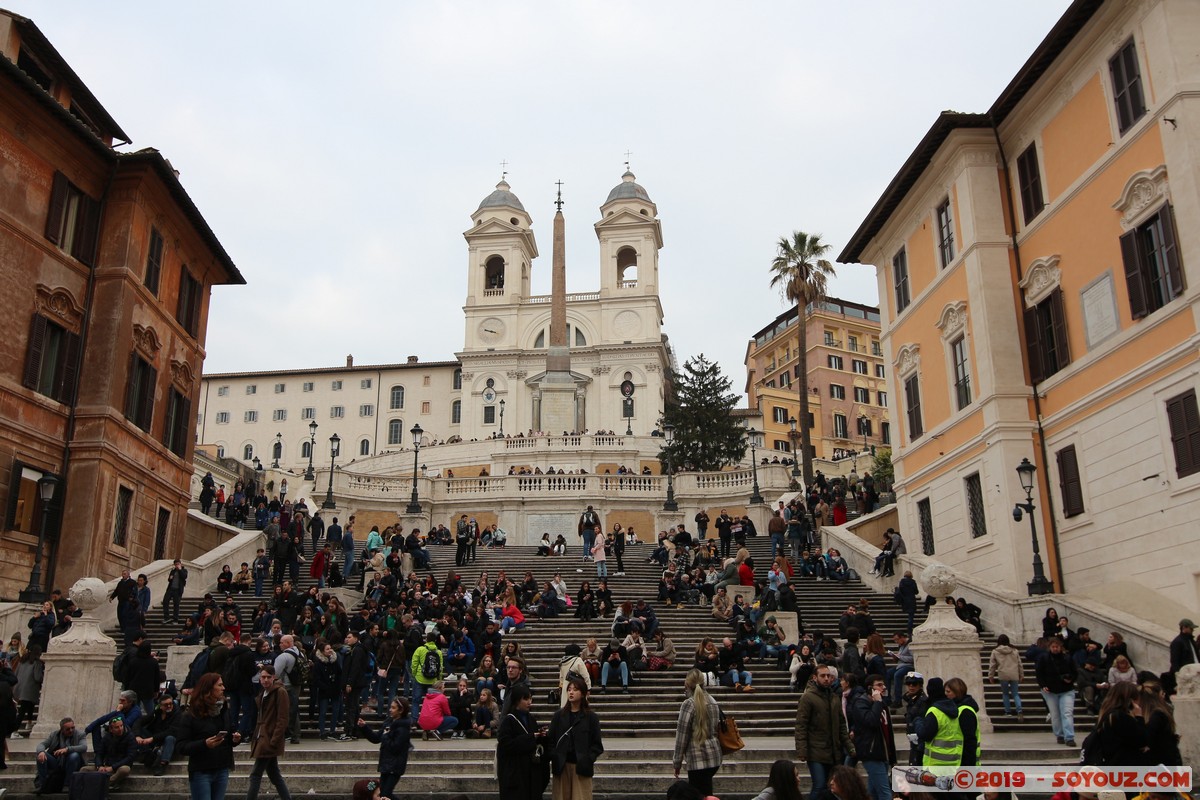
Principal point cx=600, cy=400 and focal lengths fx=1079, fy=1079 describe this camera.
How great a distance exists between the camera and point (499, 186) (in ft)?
324

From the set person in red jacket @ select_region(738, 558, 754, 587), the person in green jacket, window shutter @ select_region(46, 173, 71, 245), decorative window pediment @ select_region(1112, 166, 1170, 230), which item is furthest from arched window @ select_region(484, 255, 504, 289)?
the person in green jacket

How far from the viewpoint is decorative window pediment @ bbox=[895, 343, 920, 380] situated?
28.6m

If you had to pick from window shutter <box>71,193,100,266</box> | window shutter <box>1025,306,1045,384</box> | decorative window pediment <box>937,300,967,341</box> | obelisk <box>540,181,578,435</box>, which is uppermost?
obelisk <box>540,181,578,435</box>

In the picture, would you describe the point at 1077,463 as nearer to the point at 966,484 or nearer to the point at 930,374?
the point at 966,484

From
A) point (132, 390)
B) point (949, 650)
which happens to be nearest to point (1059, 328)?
point (949, 650)

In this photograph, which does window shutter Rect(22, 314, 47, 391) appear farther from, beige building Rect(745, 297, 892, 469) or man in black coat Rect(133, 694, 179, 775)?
beige building Rect(745, 297, 892, 469)

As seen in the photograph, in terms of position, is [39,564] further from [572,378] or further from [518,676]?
[572,378]

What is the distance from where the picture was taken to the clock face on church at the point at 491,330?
292 ft

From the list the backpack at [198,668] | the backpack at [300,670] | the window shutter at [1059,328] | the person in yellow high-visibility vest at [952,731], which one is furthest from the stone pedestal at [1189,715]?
the backpack at [198,668]

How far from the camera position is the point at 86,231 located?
87.4 feet

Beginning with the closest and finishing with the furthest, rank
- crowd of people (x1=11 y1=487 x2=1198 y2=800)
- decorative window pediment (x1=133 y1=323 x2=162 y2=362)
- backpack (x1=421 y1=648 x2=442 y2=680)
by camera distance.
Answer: crowd of people (x1=11 y1=487 x2=1198 y2=800), backpack (x1=421 y1=648 x2=442 y2=680), decorative window pediment (x1=133 y1=323 x2=162 y2=362)

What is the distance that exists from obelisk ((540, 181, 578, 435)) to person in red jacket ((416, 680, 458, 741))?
61238 millimetres

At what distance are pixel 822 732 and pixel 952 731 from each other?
1.18m

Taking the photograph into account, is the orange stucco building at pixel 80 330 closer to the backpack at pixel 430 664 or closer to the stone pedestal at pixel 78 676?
the stone pedestal at pixel 78 676
